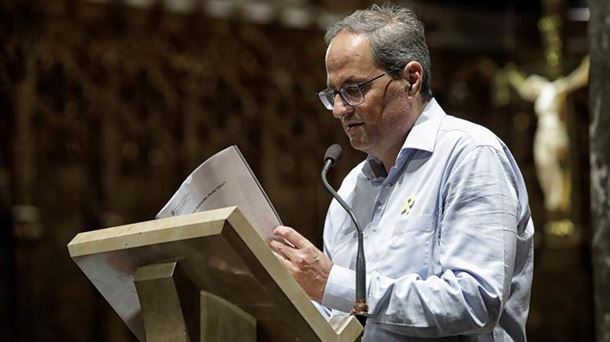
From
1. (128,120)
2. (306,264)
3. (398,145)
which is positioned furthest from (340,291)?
(128,120)

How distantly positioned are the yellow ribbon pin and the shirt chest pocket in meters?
0.03

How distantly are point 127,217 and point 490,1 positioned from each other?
4.11 metres

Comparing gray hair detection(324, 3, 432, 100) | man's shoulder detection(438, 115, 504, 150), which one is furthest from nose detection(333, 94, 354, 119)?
man's shoulder detection(438, 115, 504, 150)

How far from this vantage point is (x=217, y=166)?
2480 mm

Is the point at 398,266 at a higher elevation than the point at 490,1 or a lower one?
higher

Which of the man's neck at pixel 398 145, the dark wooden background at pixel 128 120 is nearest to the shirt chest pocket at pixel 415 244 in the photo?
the man's neck at pixel 398 145

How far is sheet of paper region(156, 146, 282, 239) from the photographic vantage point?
248 cm

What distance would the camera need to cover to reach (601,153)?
129 inches

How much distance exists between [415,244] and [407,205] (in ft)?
0.36

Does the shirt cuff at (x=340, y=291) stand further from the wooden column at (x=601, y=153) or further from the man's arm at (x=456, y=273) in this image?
the wooden column at (x=601, y=153)

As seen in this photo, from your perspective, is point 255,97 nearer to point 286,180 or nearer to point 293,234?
point 286,180

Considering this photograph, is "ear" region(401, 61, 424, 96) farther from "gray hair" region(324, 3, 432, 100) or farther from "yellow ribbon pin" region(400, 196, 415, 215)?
"yellow ribbon pin" region(400, 196, 415, 215)

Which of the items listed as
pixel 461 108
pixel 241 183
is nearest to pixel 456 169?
pixel 241 183

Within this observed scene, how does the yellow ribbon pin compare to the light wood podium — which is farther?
the yellow ribbon pin
